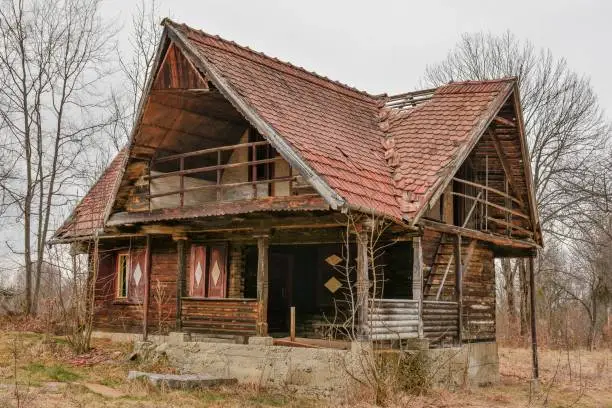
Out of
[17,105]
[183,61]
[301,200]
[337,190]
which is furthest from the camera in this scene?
[17,105]

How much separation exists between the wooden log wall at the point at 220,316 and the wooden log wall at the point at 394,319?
2.83 m

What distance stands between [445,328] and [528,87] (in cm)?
2037

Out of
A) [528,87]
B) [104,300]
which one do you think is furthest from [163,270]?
[528,87]

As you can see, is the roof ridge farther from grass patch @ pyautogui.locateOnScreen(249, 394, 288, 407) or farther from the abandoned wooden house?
grass patch @ pyautogui.locateOnScreen(249, 394, 288, 407)

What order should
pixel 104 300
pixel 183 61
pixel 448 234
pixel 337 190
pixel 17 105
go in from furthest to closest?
1. pixel 17 105
2. pixel 104 300
3. pixel 448 234
4. pixel 183 61
5. pixel 337 190

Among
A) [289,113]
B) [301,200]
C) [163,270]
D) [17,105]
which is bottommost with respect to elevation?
[163,270]

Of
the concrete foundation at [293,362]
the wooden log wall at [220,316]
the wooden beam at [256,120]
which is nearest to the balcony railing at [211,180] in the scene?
the wooden beam at [256,120]

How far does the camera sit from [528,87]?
33.2m

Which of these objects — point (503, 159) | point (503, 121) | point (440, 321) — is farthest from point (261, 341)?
point (503, 159)

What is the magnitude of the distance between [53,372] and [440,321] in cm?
784

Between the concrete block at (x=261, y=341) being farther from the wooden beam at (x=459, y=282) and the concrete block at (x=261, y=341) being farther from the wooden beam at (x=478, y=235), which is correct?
the wooden beam at (x=459, y=282)

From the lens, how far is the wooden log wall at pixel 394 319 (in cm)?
1346

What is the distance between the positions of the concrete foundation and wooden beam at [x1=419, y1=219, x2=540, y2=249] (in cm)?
247

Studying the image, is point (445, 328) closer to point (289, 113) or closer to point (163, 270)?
point (289, 113)
